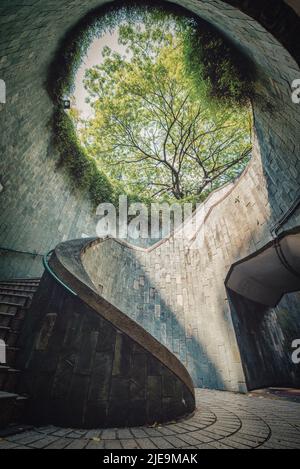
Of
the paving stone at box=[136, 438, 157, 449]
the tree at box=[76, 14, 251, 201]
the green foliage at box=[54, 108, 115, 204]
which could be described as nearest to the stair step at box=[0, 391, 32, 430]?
the paving stone at box=[136, 438, 157, 449]

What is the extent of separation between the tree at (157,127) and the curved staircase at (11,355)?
11.2 metres

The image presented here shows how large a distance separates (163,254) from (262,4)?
713 centimetres

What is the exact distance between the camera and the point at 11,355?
2.71 meters

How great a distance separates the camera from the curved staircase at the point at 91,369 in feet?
7.19

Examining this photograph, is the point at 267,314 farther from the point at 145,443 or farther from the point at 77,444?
the point at 77,444

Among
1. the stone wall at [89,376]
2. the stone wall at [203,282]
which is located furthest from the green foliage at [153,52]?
the stone wall at [89,376]

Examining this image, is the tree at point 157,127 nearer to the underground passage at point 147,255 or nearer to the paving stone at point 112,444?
the underground passage at point 147,255

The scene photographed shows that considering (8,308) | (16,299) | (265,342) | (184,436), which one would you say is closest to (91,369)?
(184,436)

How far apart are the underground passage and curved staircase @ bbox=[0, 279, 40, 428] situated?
2 centimetres

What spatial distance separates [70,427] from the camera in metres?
2.08

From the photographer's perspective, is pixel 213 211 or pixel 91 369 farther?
pixel 213 211

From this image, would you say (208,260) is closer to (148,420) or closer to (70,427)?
(148,420)

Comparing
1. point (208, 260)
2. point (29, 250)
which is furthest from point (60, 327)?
point (29, 250)

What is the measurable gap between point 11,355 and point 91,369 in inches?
47.1
